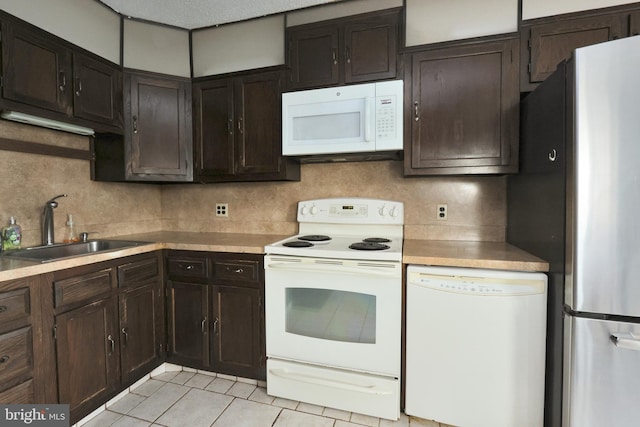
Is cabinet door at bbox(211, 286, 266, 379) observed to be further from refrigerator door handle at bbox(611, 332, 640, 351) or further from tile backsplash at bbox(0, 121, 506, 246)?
refrigerator door handle at bbox(611, 332, 640, 351)

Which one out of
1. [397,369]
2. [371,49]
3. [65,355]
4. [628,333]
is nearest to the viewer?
[628,333]

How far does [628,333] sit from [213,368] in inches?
83.9

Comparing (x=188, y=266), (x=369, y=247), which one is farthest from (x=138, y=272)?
(x=369, y=247)

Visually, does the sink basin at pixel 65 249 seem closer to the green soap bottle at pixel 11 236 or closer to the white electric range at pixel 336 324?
the green soap bottle at pixel 11 236

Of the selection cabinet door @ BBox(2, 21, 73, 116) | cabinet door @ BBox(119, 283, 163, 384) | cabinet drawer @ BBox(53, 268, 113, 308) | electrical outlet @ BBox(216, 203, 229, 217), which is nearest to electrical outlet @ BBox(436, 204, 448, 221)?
electrical outlet @ BBox(216, 203, 229, 217)

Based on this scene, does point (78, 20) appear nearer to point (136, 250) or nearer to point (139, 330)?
point (136, 250)

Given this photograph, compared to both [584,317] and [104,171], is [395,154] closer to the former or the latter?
[584,317]

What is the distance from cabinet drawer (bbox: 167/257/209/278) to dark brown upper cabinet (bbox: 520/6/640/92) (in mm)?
2171

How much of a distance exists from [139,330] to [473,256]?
6.64ft

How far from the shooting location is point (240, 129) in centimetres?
214

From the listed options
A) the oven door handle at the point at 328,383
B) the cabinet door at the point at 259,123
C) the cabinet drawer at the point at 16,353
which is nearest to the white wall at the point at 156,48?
the cabinet door at the point at 259,123

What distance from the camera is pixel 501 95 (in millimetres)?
1687

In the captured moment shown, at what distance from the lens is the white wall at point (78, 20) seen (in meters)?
1.56

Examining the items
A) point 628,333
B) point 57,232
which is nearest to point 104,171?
point 57,232
